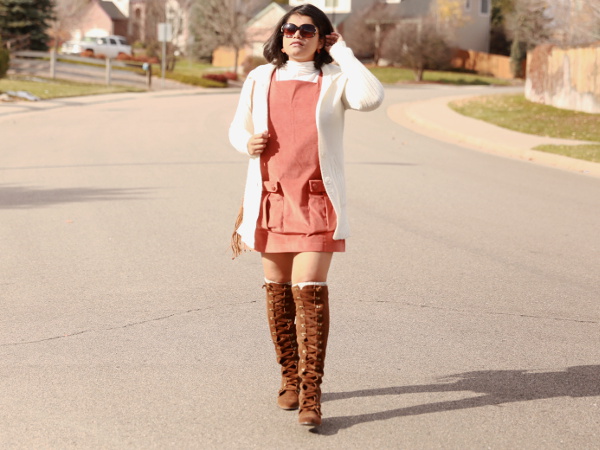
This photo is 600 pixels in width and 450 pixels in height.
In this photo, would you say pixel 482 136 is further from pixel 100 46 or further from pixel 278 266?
pixel 100 46

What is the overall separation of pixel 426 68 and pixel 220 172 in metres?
57.1

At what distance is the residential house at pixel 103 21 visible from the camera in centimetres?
9750

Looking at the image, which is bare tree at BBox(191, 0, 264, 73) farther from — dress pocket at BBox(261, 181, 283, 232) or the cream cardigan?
dress pocket at BBox(261, 181, 283, 232)

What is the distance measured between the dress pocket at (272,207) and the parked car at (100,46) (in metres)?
66.5

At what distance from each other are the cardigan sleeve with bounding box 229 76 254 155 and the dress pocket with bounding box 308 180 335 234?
348 mm

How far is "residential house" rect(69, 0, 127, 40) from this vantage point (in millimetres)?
97500

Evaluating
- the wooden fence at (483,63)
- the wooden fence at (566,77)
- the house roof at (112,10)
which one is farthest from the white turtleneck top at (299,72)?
the house roof at (112,10)

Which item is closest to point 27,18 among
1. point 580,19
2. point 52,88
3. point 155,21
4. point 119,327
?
point 52,88

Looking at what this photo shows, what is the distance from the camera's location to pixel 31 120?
81.3ft

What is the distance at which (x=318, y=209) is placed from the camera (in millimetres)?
4477

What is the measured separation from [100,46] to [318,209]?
72.1m

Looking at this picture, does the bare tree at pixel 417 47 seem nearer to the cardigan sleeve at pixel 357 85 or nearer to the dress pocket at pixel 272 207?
the cardigan sleeve at pixel 357 85

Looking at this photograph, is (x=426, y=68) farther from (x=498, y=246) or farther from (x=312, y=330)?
(x=312, y=330)

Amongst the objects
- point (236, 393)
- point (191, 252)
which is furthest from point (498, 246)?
point (236, 393)
